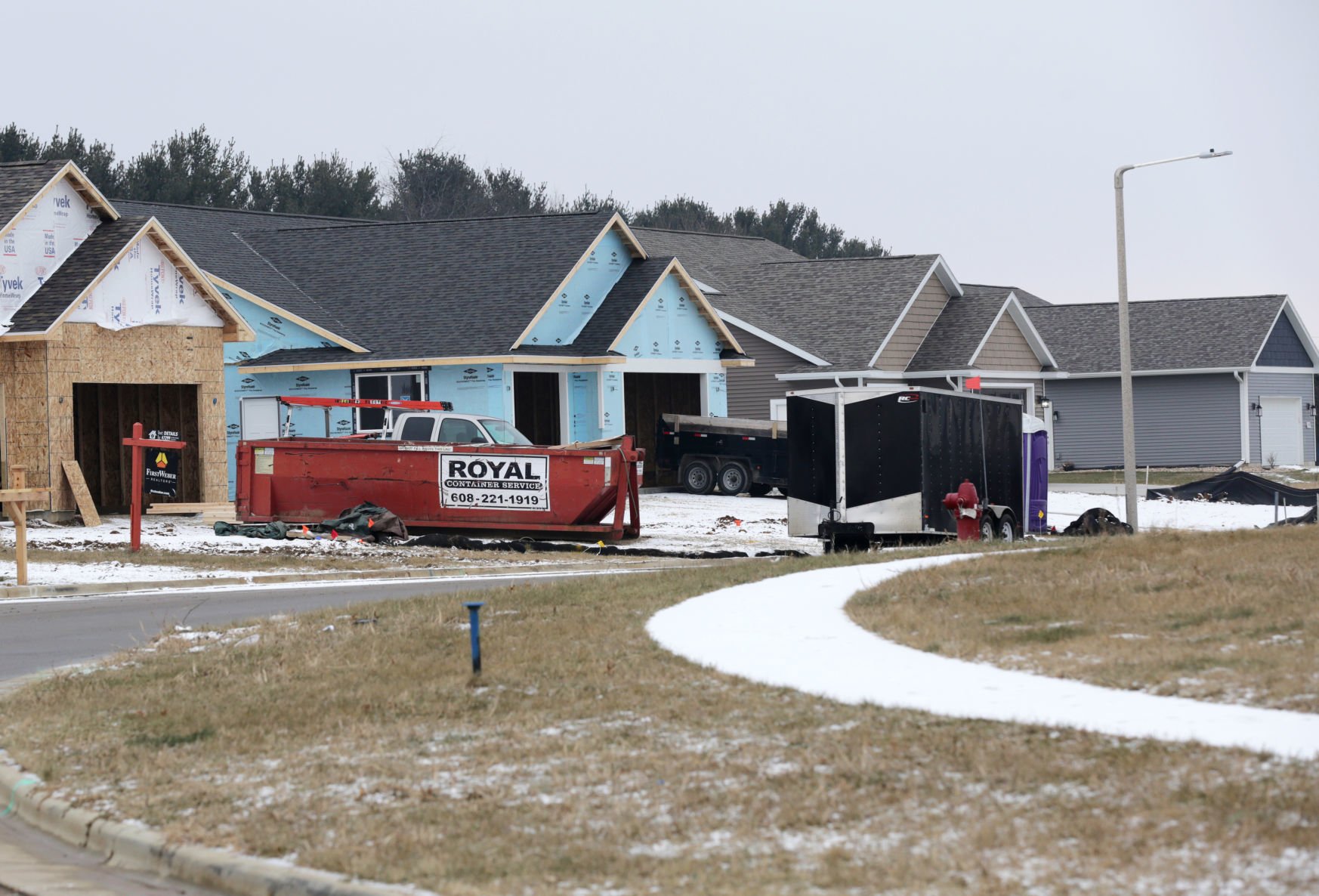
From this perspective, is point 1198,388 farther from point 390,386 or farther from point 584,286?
point 390,386

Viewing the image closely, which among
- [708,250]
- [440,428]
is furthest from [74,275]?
[708,250]

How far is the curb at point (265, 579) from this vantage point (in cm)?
2084

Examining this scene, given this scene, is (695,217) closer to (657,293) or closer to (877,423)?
(657,293)

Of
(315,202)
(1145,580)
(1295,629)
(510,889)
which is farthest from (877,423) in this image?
(315,202)

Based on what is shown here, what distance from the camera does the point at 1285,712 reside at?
8648 mm

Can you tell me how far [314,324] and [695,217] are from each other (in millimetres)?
62682

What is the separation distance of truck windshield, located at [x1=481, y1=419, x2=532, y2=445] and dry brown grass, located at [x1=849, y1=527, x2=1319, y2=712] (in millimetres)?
14333

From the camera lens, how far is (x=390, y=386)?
36156mm

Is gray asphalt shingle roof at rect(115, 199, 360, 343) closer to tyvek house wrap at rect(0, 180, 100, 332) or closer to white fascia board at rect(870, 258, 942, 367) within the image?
tyvek house wrap at rect(0, 180, 100, 332)

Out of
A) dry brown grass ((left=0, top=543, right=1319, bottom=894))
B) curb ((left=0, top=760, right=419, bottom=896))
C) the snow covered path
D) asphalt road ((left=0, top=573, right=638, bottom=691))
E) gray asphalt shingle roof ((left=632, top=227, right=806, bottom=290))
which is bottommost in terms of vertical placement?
curb ((left=0, top=760, right=419, bottom=896))

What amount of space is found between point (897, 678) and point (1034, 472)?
19620 millimetres

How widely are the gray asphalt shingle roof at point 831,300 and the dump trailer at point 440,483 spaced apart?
17.3 metres

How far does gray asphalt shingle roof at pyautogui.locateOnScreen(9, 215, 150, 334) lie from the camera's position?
2811 centimetres

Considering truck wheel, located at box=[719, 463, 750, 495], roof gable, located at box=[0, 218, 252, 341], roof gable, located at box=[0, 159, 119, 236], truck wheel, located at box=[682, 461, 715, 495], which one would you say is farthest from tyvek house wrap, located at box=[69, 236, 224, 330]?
truck wheel, located at box=[719, 463, 750, 495]
